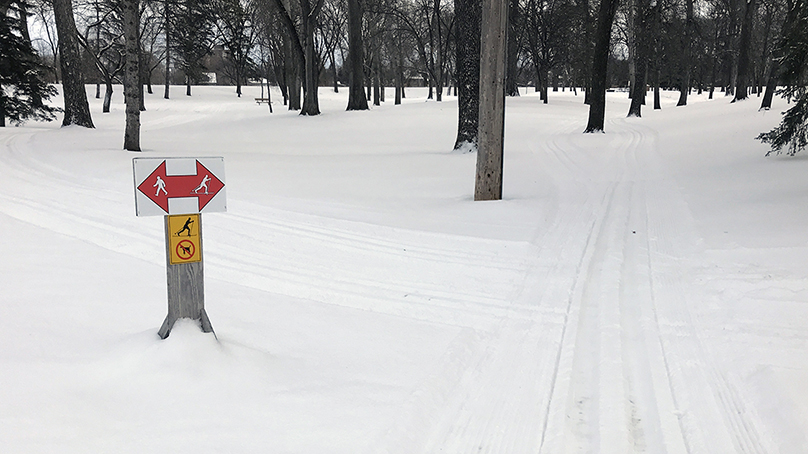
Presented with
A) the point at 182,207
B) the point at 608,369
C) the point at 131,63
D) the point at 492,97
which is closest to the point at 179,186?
the point at 182,207

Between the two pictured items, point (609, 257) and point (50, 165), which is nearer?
point (609, 257)

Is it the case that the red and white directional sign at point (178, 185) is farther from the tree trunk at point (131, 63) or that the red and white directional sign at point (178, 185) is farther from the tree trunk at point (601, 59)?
the tree trunk at point (601, 59)

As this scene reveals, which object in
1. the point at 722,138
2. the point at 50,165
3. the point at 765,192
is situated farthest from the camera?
the point at 722,138

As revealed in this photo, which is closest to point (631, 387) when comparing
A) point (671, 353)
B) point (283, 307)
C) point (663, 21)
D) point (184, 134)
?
point (671, 353)

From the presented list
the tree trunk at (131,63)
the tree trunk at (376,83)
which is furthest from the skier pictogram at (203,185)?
the tree trunk at (376,83)

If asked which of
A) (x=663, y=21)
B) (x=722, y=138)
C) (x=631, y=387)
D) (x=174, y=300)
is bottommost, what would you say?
(x=631, y=387)

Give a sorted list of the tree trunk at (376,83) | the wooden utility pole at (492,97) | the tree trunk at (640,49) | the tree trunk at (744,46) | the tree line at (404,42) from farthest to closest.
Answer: the tree trunk at (376,83), the tree trunk at (744,46), the tree trunk at (640,49), the tree line at (404,42), the wooden utility pole at (492,97)

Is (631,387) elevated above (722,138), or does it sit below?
below

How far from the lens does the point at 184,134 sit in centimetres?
2181

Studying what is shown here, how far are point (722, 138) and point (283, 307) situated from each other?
14.7m

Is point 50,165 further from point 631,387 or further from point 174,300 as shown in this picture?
point 631,387

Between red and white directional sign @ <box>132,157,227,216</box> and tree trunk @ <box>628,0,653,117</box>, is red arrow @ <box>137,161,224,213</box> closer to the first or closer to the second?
red and white directional sign @ <box>132,157,227,216</box>

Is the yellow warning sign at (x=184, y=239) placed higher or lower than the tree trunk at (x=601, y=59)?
lower

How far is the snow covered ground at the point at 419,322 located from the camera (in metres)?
2.97
